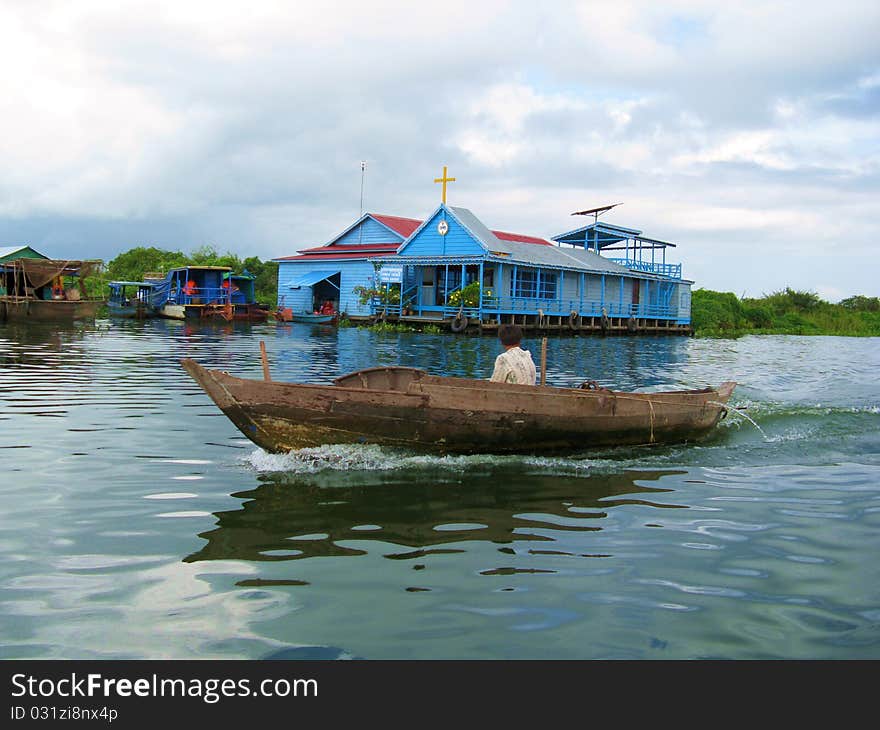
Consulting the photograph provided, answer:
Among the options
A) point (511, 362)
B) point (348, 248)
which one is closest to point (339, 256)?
point (348, 248)

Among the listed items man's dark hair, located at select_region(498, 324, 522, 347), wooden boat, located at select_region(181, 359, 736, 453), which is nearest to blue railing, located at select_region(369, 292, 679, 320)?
wooden boat, located at select_region(181, 359, 736, 453)

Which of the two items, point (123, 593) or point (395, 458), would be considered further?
point (395, 458)

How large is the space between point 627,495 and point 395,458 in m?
2.23

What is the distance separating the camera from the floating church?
32.9 metres

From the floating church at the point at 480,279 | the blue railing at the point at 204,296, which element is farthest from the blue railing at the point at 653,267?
the blue railing at the point at 204,296

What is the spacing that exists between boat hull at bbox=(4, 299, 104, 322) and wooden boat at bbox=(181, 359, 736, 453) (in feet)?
87.4

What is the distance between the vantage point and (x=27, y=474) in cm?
687

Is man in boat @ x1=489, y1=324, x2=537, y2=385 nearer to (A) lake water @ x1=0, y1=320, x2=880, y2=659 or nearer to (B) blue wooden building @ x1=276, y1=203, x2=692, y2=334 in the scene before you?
(A) lake water @ x1=0, y1=320, x2=880, y2=659

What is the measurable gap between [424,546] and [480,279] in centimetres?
2703

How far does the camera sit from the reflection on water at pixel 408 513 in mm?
5223

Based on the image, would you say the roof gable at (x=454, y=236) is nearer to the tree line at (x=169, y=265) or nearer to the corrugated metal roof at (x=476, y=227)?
the corrugated metal roof at (x=476, y=227)

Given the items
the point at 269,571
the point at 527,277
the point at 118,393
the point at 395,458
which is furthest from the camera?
the point at 527,277
